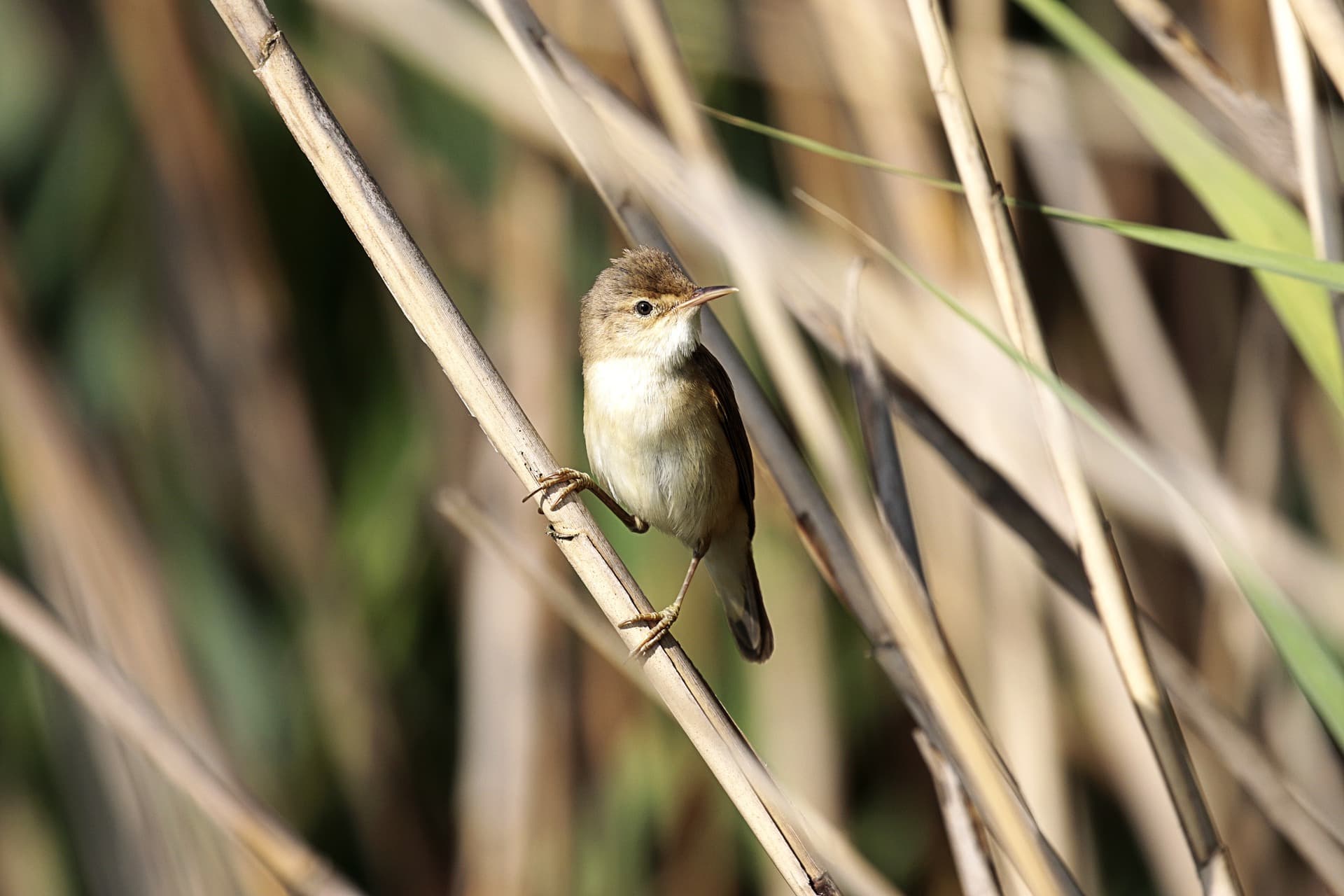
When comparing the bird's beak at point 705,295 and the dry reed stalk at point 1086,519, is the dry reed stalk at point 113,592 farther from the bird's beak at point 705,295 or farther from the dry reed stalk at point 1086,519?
the dry reed stalk at point 1086,519

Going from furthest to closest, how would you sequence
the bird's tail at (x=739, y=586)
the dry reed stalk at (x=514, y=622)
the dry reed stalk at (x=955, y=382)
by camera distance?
the dry reed stalk at (x=514, y=622), the bird's tail at (x=739, y=586), the dry reed stalk at (x=955, y=382)

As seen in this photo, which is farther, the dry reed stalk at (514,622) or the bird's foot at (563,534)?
the dry reed stalk at (514,622)

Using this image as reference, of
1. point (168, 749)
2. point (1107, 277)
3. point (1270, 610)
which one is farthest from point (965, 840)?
point (1107, 277)

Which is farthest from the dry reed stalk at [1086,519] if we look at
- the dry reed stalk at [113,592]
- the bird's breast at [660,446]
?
the dry reed stalk at [113,592]

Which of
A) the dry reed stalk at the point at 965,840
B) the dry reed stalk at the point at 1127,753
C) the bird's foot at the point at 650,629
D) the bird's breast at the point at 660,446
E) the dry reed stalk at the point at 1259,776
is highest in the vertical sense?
the bird's breast at the point at 660,446

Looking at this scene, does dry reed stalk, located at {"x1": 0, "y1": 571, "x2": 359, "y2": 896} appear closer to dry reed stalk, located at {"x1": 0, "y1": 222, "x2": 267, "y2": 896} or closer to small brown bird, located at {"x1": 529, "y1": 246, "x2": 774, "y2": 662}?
dry reed stalk, located at {"x1": 0, "y1": 222, "x2": 267, "y2": 896}

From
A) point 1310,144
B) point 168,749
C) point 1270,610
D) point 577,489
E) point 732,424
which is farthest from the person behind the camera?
point 732,424

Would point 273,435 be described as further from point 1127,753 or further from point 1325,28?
point 1325,28
